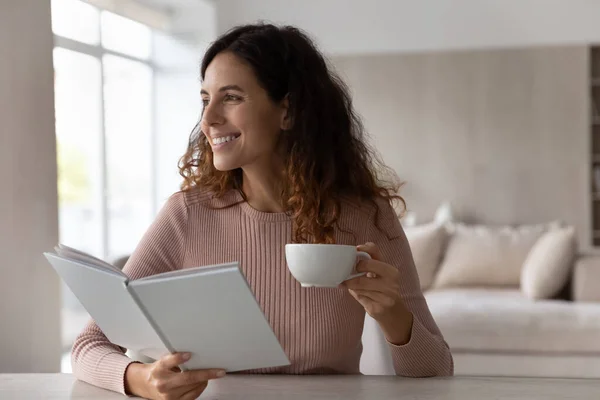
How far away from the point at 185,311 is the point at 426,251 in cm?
333

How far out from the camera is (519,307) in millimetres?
3602

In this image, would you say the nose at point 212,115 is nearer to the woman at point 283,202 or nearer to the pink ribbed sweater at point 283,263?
the woman at point 283,202

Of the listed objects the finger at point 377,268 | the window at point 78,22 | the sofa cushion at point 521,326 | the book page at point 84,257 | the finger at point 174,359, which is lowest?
the sofa cushion at point 521,326

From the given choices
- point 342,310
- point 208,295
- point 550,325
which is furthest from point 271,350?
point 550,325

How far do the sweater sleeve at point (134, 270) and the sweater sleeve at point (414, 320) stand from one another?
0.40 metres

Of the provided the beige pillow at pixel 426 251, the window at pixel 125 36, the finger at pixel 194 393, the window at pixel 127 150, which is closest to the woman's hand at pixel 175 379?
the finger at pixel 194 393

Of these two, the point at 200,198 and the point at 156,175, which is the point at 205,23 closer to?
the point at 156,175

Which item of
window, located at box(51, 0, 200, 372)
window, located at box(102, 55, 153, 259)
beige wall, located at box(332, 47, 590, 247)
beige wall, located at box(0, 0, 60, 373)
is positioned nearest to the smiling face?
beige wall, located at box(0, 0, 60, 373)

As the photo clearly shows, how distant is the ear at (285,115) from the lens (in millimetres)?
1680

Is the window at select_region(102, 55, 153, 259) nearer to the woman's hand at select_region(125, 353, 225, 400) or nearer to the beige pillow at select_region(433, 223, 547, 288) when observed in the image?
the beige pillow at select_region(433, 223, 547, 288)

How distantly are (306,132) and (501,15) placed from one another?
4.97m

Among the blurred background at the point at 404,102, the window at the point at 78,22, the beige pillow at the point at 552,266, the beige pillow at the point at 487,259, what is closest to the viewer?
the beige pillow at the point at 552,266

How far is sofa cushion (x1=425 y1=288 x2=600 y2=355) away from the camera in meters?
3.37

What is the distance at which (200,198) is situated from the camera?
1.71m
